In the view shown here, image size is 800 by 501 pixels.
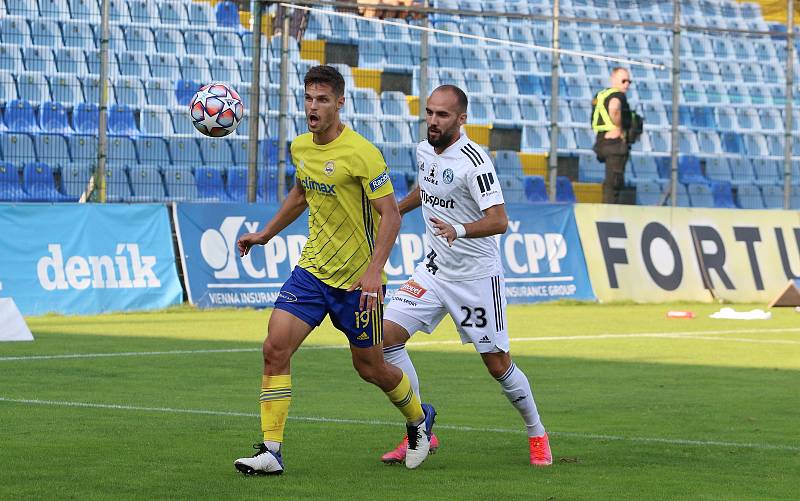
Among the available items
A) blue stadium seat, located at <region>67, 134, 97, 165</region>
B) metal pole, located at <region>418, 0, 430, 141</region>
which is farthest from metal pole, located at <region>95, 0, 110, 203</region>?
metal pole, located at <region>418, 0, 430, 141</region>

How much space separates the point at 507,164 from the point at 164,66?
733cm

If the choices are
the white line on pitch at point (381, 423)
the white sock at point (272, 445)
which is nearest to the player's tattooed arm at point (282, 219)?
the white sock at point (272, 445)

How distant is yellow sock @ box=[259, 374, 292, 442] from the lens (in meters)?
7.51

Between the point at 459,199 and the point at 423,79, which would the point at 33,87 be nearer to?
the point at 423,79

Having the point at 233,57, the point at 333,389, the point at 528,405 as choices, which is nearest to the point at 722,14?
the point at 233,57

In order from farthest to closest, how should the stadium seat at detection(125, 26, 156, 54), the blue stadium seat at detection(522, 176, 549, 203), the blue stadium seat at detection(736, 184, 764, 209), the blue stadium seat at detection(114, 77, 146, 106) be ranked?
the blue stadium seat at detection(736, 184, 764, 209), the blue stadium seat at detection(522, 176, 549, 203), the stadium seat at detection(125, 26, 156, 54), the blue stadium seat at detection(114, 77, 146, 106)

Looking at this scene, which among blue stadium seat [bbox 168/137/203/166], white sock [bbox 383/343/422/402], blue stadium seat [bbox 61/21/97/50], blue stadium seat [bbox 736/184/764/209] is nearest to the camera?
white sock [bbox 383/343/422/402]

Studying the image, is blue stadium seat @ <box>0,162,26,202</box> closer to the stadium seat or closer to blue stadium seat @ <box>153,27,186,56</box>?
the stadium seat

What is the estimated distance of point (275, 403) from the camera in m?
7.56

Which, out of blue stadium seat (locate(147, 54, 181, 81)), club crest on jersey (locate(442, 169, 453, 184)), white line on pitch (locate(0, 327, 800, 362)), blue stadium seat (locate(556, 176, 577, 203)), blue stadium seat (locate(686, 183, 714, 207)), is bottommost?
white line on pitch (locate(0, 327, 800, 362))

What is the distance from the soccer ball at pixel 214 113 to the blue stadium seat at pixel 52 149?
1002cm

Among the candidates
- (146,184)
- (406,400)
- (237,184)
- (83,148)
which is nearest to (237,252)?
(237,184)

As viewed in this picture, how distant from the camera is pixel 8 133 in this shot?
20.2m

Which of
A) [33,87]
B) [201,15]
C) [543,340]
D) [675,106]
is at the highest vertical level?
[201,15]
